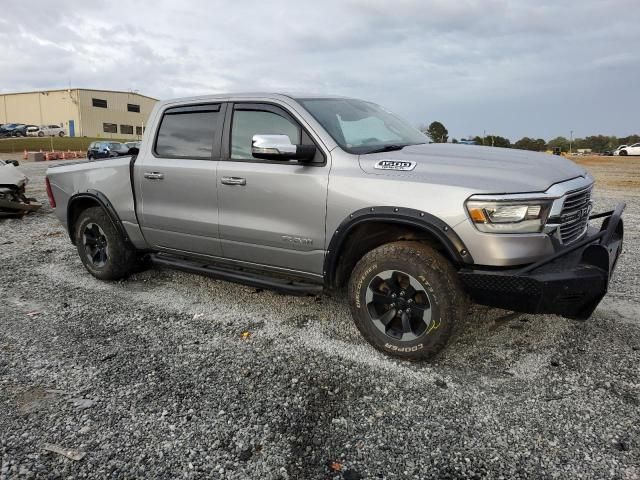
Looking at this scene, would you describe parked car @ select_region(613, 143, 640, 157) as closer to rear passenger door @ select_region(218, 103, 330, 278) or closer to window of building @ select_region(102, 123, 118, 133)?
rear passenger door @ select_region(218, 103, 330, 278)

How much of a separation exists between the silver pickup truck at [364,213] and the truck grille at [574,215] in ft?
0.05

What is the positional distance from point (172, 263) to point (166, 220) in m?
0.43

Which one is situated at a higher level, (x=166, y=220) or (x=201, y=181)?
(x=201, y=181)

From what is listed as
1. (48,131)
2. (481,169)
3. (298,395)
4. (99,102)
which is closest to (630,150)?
(481,169)

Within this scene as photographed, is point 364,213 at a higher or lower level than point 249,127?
lower

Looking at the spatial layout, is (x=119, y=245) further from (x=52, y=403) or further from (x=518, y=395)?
(x=518, y=395)

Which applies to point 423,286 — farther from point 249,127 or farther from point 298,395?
point 249,127

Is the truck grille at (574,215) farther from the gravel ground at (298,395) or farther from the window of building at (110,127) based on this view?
the window of building at (110,127)

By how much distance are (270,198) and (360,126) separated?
96cm

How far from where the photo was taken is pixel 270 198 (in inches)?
150

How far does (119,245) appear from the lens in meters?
5.05

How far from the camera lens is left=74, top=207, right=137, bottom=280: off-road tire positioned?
505 centimetres

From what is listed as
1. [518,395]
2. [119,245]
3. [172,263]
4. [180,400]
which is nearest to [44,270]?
[119,245]

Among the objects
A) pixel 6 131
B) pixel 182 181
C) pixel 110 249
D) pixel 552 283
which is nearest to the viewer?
pixel 552 283
